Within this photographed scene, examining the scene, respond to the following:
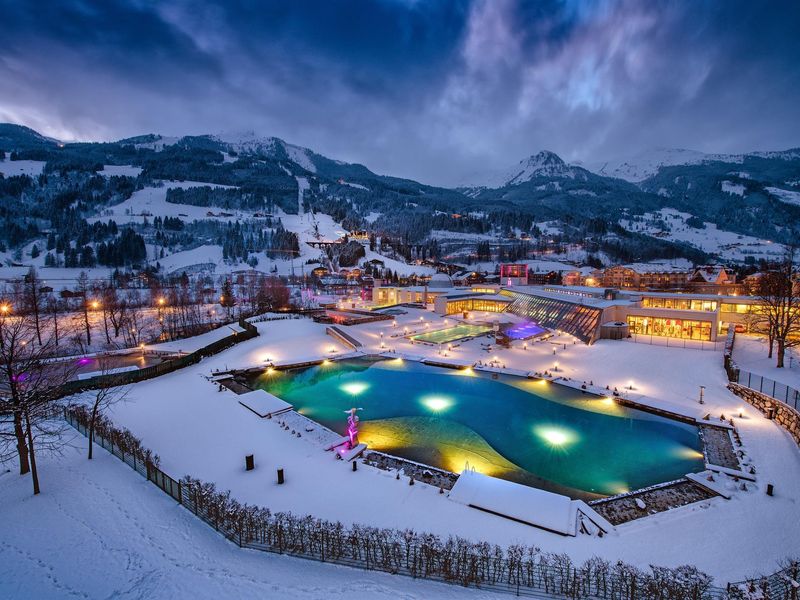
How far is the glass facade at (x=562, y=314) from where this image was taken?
31.3 metres

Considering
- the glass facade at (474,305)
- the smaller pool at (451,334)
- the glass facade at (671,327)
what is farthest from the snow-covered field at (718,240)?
the smaller pool at (451,334)

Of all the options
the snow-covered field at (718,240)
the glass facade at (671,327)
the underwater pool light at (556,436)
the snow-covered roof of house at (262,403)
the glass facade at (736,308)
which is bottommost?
the underwater pool light at (556,436)

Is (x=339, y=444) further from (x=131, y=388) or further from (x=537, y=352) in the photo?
(x=537, y=352)

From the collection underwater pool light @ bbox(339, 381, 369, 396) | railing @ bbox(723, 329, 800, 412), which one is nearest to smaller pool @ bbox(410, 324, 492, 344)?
underwater pool light @ bbox(339, 381, 369, 396)

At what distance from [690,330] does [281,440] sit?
3642 cm

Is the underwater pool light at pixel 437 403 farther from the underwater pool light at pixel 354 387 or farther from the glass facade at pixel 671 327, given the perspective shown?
the glass facade at pixel 671 327

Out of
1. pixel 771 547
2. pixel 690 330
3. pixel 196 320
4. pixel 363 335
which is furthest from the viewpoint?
pixel 196 320

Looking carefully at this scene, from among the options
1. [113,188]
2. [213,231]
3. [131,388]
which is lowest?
[131,388]

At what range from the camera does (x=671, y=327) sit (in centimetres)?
3319

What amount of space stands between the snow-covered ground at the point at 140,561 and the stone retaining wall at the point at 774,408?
54.4 feet

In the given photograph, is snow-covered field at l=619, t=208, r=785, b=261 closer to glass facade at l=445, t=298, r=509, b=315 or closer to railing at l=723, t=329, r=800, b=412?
glass facade at l=445, t=298, r=509, b=315

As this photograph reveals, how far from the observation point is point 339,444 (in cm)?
1534

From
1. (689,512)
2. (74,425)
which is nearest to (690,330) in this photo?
(689,512)

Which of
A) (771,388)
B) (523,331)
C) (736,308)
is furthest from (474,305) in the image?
(771,388)
